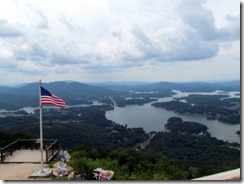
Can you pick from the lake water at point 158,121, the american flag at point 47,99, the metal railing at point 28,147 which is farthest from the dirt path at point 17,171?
the lake water at point 158,121

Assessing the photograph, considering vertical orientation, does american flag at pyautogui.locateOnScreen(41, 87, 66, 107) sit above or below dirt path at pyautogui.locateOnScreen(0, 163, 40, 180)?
above

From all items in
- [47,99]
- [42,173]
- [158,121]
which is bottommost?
[158,121]

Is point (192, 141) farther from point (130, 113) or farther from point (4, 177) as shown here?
point (4, 177)

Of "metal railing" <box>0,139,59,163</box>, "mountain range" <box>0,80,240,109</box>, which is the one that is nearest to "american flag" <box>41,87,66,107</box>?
"metal railing" <box>0,139,59,163</box>

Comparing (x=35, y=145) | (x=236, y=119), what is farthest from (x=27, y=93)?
(x=35, y=145)

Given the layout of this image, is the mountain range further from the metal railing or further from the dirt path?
the dirt path

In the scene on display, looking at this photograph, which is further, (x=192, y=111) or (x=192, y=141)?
(x=192, y=111)

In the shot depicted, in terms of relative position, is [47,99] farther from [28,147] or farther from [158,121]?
[158,121]

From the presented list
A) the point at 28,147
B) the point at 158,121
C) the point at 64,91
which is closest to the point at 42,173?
the point at 28,147
